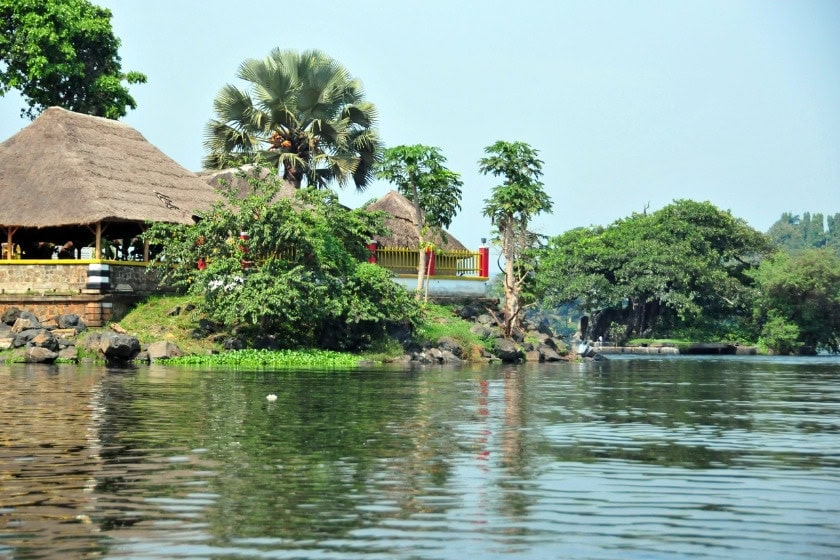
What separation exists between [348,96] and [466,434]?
4004 centimetres

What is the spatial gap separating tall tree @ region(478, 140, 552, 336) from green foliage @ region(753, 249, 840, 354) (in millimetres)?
26100

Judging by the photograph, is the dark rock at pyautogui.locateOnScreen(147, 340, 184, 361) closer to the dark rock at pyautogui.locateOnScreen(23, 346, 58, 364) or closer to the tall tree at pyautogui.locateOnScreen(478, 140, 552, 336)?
the dark rock at pyautogui.locateOnScreen(23, 346, 58, 364)

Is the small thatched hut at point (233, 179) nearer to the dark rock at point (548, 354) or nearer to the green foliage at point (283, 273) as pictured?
the green foliage at point (283, 273)

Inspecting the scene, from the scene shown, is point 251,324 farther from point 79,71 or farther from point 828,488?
point 828,488

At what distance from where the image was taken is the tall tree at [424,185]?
161 ft

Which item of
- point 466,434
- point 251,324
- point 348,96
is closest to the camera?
point 466,434

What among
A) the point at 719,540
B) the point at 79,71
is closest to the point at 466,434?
the point at 719,540

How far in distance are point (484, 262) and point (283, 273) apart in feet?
52.0

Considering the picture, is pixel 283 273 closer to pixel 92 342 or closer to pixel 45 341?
pixel 92 342

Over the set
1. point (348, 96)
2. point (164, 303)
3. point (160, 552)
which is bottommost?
point (160, 552)

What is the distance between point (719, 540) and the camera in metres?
8.64

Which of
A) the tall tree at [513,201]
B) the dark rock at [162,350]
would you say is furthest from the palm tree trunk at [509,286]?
the dark rock at [162,350]

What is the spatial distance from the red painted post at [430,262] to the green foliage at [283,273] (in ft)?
28.4

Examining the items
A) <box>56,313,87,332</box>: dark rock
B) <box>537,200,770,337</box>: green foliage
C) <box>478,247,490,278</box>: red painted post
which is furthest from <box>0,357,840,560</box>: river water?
<box>537,200,770,337</box>: green foliage
